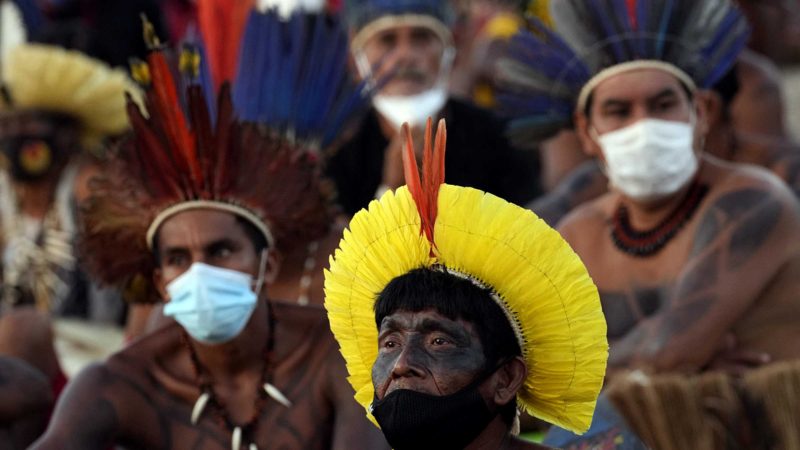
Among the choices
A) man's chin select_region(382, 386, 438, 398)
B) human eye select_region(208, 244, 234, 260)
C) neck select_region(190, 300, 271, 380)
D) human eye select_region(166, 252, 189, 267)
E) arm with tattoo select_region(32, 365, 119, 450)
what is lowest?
arm with tattoo select_region(32, 365, 119, 450)

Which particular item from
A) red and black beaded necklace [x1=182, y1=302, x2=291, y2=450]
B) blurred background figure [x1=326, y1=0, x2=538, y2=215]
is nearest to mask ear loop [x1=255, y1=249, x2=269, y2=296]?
red and black beaded necklace [x1=182, y1=302, x2=291, y2=450]

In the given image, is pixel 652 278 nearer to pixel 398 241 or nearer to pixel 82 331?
pixel 398 241

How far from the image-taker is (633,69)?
6559mm

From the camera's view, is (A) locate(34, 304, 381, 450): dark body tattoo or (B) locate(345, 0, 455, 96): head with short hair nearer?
(A) locate(34, 304, 381, 450): dark body tattoo

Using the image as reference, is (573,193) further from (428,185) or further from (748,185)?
(428,185)

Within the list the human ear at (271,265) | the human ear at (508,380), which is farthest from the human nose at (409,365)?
the human ear at (271,265)

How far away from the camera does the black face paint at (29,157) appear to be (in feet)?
31.2

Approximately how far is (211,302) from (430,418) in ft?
5.10

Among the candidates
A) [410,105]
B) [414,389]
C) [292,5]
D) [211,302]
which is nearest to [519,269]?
[414,389]

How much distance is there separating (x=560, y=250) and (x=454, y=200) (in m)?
0.28

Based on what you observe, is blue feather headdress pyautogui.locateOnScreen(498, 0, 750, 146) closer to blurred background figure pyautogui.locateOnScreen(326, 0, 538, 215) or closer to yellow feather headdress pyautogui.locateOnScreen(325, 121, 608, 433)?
blurred background figure pyautogui.locateOnScreen(326, 0, 538, 215)

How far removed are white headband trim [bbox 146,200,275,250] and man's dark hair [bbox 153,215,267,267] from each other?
1cm

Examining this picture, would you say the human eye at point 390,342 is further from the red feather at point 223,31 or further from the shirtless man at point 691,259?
the red feather at point 223,31

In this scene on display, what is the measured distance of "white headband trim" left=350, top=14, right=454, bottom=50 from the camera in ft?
29.4
